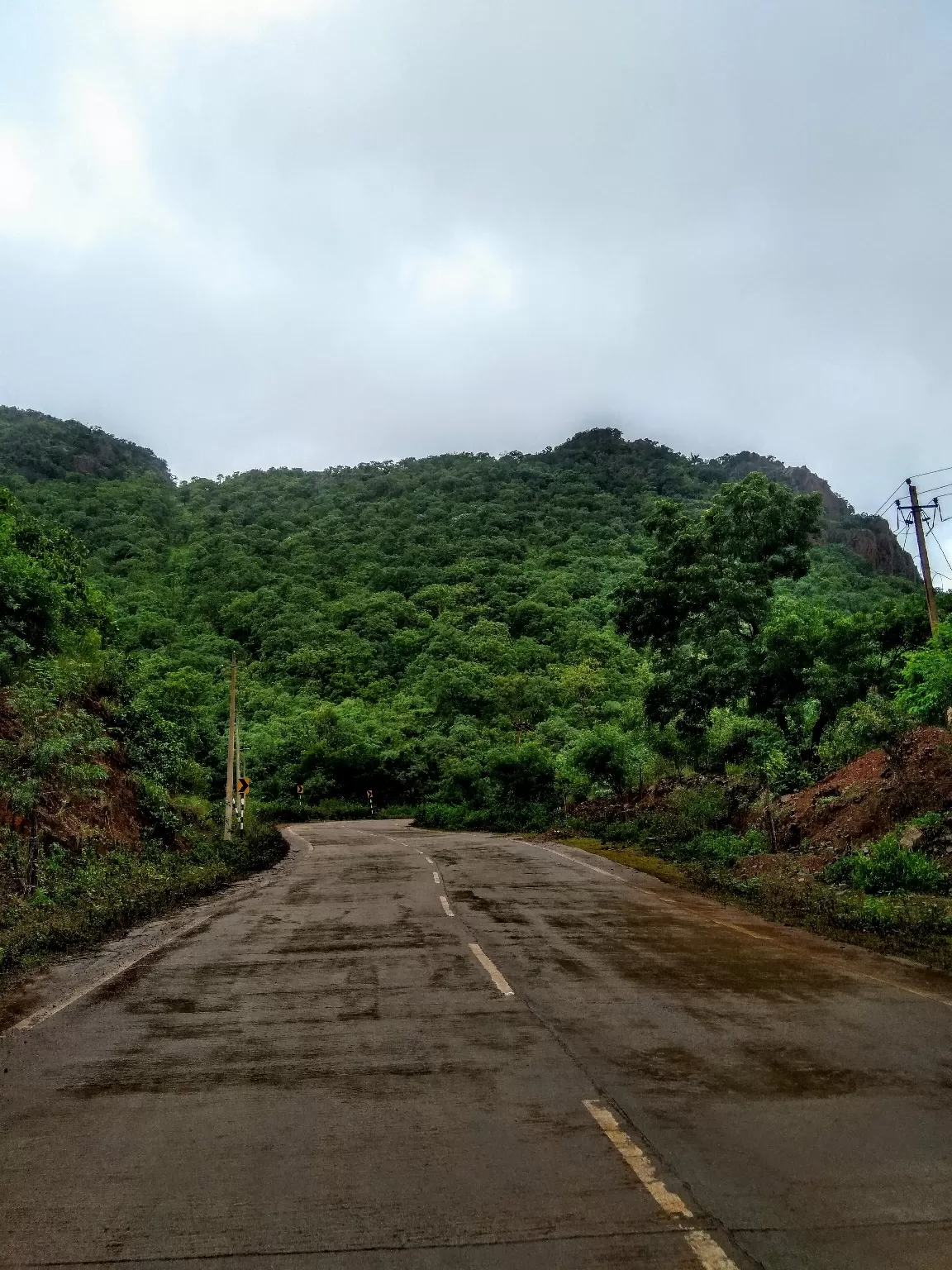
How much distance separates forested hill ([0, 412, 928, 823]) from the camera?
46906 millimetres

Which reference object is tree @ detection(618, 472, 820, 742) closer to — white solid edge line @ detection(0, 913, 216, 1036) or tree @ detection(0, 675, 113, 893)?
tree @ detection(0, 675, 113, 893)

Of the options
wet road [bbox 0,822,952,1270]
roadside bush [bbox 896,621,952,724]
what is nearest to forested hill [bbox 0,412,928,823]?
roadside bush [bbox 896,621,952,724]

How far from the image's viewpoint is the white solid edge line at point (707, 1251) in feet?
10.7

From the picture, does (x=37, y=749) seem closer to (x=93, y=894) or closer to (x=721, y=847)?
(x=93, y=894)

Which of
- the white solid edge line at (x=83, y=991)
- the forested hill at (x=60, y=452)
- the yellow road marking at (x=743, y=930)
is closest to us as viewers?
the white solid edge line at (x=83, y=991)

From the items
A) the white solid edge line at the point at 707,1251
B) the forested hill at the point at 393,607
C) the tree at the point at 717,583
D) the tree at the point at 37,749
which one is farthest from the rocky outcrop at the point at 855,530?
the white solid edge line at the point at 707,1251

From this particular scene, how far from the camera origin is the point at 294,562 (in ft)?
247

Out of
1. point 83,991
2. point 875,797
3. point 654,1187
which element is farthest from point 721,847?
point 654,1187

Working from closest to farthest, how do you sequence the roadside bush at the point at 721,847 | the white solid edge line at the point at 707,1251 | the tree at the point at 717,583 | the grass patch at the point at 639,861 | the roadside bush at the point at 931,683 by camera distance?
the white solid edge line at the point at 707,1251 → the roadside bush at the point at 931,683 → the grass patch at the point at 639,861 → the roadside bush at the point at 721,847 → the tree at the point at 717,583

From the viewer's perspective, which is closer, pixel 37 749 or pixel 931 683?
pixel 37 749

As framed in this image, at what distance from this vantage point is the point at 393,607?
6781 cm

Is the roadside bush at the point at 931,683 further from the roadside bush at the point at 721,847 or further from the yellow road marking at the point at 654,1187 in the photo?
the yellow road marking at the point at 654,1187

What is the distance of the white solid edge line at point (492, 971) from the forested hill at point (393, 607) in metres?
17.9

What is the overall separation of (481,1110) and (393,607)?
208ft
